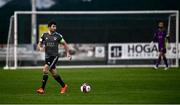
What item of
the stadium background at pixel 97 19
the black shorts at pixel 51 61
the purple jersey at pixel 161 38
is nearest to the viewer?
the black shorts at pixel 51 61

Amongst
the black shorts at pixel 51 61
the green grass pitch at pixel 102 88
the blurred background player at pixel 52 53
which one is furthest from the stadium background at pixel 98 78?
the black shorts at pixel 51 61

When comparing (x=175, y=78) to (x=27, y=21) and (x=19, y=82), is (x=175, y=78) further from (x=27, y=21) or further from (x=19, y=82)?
(x=27, y=21)

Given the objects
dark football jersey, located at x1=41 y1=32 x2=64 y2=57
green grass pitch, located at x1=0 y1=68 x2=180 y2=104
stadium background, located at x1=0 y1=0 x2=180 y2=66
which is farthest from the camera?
stadium background, located at x1=0 y1=0 x2=180 y2=66

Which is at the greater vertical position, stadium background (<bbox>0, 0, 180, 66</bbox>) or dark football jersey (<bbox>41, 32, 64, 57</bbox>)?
stadium background (<bbox>0, 0, 180, 66</bbox>)

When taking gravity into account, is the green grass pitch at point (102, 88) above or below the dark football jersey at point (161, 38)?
below

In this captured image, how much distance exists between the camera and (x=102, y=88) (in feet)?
64.7

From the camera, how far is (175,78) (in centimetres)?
2311

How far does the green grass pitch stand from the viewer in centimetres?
1647

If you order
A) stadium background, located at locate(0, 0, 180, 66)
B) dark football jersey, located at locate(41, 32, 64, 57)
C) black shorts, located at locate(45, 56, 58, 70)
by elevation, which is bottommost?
black shorts, located at locate(45, 56, 58, 70)

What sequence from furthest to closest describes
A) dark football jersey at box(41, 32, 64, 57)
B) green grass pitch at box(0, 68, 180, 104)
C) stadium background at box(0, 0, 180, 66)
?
stadium background at box(0, 0, 180, 66), dark football jersey at box(41, 32, 64, 57), green grass pitch at box(0, 68, 180, 104)

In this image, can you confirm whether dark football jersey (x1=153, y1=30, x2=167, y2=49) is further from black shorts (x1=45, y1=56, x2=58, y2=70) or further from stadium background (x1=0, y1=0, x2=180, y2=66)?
black shorts (x1=45, y1=56, x2=58, y2=70)

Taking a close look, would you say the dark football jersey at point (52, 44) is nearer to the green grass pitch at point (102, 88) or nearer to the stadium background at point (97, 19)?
the green grass pitch at point (102, 88)

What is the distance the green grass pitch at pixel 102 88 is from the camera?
1647cm

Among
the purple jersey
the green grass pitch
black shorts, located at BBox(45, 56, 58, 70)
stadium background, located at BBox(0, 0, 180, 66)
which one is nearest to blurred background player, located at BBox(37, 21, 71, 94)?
black shorts, located at BBox(45, 56, 58, 70)
